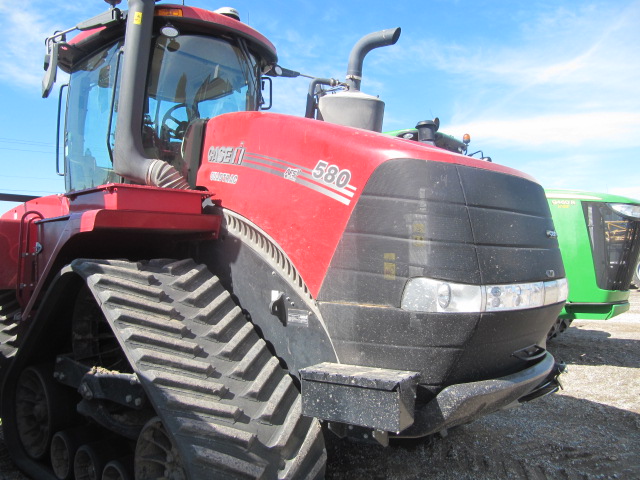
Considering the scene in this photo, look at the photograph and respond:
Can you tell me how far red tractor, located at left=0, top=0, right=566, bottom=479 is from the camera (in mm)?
2113

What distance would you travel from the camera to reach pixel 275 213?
2.55 metres

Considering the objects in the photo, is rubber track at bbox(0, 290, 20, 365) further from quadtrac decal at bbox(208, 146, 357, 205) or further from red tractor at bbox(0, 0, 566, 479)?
quadtrac decal at bbox(208, 146, 357, 205)

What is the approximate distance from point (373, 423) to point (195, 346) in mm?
829

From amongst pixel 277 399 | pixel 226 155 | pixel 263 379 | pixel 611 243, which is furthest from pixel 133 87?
pixel 611 243

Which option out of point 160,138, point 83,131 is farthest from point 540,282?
point 83,131

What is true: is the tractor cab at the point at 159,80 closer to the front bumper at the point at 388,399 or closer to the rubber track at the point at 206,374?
the rubber track at the point at 206,374

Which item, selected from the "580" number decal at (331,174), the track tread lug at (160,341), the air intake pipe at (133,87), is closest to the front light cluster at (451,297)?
the "580" number decal at (331,174)

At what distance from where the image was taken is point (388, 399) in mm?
1971

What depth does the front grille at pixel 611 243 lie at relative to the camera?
21.2ft

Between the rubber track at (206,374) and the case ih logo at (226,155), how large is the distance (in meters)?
0.62

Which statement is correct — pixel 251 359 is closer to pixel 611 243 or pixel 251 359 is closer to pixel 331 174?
pixel 331 174

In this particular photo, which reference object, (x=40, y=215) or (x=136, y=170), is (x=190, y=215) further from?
(x=40, y=215)

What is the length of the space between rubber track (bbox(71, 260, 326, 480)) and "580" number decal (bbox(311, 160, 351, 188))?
30.0 inches

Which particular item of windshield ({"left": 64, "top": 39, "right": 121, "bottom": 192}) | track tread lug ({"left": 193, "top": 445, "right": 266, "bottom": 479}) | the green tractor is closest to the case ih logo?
windshield ({"left": 64, "top": 39, "right": 121, "bottom": 192})
